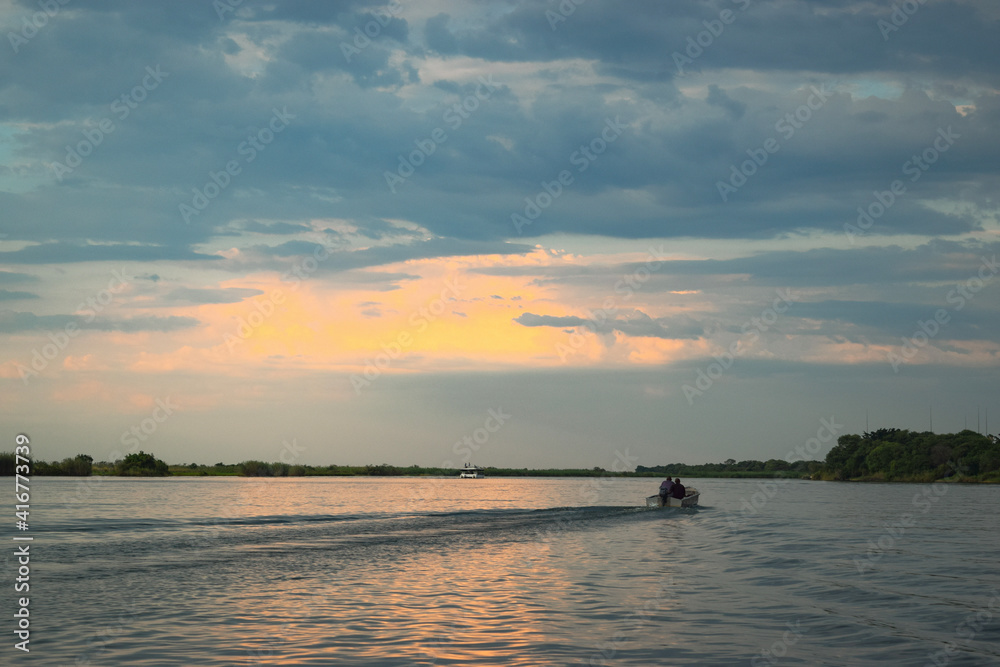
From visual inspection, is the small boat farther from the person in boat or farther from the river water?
the river water

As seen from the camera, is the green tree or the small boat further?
the green tree

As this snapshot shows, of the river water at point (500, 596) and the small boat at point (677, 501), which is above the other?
the river water at point (500, 596)

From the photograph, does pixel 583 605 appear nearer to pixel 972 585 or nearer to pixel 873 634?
pixel 873 634

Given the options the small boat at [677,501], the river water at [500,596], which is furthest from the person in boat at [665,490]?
the river water at [500,596]

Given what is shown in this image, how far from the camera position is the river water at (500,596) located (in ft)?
51.8

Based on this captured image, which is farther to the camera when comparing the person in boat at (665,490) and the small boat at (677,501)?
the person in boat at (665,490)

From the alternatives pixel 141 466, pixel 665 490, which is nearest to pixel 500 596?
pixel 665 490

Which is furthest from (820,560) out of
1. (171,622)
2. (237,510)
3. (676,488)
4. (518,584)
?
(237,510)

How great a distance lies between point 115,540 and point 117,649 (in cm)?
2164

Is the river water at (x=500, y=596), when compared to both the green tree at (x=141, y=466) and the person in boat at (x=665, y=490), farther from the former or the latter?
the green tree at (x=141, y=466)

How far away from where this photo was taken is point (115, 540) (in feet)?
114

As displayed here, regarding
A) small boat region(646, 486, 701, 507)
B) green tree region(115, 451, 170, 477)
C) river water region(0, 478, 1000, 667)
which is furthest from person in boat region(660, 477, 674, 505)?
green tree region(115, 451, 170, 477)

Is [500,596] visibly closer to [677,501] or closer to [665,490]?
[677,501]

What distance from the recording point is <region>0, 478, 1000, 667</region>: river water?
15.8m
